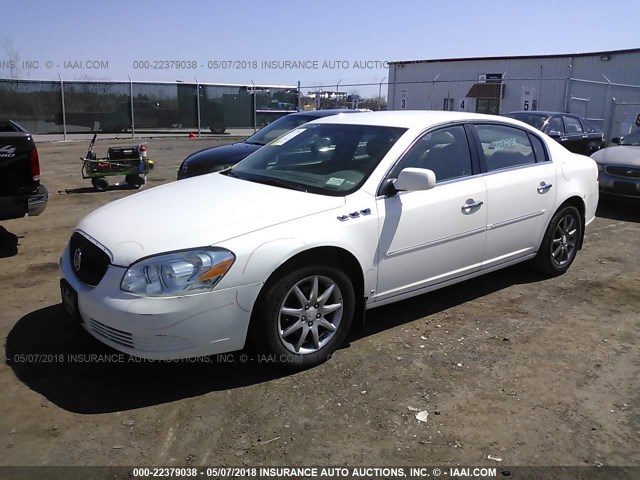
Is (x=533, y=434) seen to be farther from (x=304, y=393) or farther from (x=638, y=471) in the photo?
(x=304, y=393)

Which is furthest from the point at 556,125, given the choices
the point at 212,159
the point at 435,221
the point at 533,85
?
the point at 533,85

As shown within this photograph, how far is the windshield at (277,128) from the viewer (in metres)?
8.94

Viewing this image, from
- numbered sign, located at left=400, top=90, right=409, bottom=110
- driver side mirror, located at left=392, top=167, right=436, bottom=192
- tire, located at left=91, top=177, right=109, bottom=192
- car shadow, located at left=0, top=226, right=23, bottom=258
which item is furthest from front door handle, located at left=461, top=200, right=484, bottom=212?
numbered sign, located at left=400, top=90, right=409, bottom=110

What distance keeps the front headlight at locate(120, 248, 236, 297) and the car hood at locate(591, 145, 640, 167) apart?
7.90 m

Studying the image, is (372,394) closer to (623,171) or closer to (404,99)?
(623,171)

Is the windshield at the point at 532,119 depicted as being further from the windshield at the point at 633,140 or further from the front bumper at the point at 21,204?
the front bumper at the point at 21,204

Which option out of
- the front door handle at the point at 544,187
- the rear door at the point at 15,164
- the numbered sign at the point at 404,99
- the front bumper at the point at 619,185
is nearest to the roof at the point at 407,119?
the front door handle at the point at 544,187

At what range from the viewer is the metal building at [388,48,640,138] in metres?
21.9

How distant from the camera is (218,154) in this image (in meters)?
8.27

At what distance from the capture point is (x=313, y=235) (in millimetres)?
3586

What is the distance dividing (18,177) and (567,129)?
38.2ft

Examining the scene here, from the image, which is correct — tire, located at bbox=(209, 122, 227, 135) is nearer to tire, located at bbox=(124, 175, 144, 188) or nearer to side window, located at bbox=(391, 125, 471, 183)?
tire, located at bbox=(124, 175, 144, 188)

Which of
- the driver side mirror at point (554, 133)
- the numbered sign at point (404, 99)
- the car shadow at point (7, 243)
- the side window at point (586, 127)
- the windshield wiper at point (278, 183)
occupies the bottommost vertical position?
the car shadow at point (7, 243)

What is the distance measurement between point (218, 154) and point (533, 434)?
6.25m
